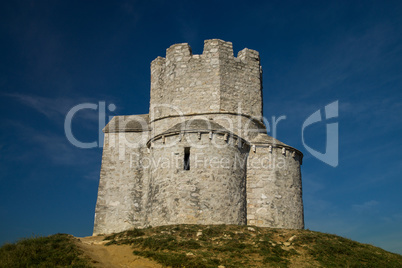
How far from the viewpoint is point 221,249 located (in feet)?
46.8

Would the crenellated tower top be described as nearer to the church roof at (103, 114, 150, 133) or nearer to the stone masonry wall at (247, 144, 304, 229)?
the church roof at (103, 114, 150, 133)

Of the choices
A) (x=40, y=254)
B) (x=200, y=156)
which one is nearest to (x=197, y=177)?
(x=200, y=156)

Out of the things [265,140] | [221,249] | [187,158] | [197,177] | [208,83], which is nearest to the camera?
[221,249]

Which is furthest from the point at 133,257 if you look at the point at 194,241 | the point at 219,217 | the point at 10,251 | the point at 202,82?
the point at 202,82

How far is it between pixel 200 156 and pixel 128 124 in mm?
7032

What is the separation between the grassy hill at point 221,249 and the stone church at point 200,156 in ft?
7.35

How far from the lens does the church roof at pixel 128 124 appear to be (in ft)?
77.4

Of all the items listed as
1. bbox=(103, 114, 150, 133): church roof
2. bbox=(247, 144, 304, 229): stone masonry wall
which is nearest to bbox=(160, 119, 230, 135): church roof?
bbox=(247, 144, 304, 229): stone masonry wall

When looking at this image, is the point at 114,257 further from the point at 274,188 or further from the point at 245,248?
the point at 274,188

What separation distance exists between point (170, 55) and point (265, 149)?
29.2 ft

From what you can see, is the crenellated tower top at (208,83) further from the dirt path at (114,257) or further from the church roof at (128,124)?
the dirt path at (114,257)

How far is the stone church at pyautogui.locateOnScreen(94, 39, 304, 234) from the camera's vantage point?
18.7 meters

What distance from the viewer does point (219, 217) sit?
18.1 meters

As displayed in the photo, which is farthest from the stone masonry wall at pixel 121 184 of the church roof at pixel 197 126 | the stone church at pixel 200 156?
the church roof at pixel 197 126
